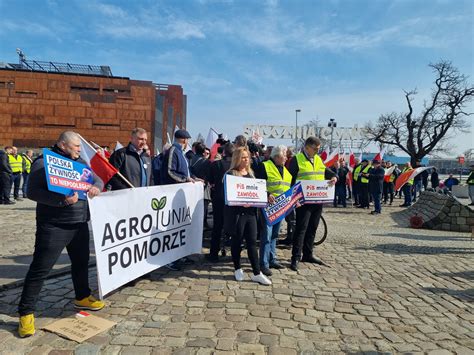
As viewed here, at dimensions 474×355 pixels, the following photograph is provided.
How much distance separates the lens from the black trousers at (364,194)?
1462 centimetres

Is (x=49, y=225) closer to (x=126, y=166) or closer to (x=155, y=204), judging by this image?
(x=126, y=166)

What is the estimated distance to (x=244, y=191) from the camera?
15.8 ft

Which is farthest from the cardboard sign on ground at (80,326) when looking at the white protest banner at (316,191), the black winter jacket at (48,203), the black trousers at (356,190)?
the black trousers at (356,190)

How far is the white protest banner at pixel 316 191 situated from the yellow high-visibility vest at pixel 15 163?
12.5 meters

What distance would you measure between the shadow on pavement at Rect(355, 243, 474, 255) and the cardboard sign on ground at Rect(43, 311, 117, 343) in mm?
5292

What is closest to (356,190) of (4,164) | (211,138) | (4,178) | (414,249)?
(414,249)

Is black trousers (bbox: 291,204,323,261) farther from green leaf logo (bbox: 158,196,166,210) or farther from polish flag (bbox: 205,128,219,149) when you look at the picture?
polish flag (bbox: 205,128,219,149)

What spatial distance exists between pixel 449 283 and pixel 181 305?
12.9ft

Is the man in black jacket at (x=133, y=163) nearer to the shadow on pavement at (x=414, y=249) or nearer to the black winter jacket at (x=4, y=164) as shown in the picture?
the shadow on pavement at (x=414, y=249)

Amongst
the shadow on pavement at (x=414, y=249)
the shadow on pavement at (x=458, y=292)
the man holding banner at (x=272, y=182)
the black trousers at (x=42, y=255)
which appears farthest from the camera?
the shadow on pavement at (x=414, y=249)

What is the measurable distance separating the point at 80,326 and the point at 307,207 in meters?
3.54

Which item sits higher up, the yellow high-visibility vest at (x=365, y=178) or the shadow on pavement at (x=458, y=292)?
the yellow high-visibility vest at (x=365, y=178)

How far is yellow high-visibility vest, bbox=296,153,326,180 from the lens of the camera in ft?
18.7

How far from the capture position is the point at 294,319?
3.78m
